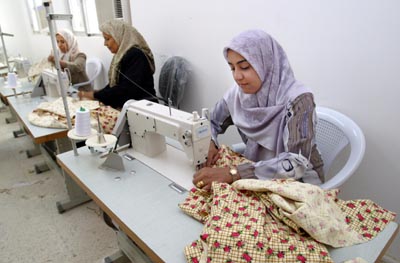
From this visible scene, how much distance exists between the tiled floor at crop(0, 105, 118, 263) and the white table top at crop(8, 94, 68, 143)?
2.31 ft

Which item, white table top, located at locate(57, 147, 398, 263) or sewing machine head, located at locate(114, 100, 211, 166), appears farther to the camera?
sewing machine head, located at locate(114, 100, 211, 166)

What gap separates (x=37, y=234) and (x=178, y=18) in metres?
1.98

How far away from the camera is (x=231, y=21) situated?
80.3 inches

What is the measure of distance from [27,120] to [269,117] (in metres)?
1.69

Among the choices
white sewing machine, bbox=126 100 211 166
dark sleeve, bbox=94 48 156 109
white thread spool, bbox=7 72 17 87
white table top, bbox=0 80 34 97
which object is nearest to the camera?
white sewing machine, bbox=126 100 211 166

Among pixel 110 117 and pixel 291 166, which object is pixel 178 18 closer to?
pixel 110 117

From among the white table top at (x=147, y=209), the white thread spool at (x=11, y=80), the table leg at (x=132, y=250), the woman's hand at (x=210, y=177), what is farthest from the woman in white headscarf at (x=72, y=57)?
the woman's hand at (x=210, y=177)

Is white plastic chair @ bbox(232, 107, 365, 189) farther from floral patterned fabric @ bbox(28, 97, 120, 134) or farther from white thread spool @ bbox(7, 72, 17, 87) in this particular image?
white thread spool @ bbox(7, 72, 17, 87)

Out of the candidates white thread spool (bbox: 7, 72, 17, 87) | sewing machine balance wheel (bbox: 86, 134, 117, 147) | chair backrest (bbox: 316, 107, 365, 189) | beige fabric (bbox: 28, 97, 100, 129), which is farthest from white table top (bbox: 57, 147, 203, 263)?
white thread spool (bbox: 7, 72, 17, 87)

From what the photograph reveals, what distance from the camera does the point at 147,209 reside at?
3.49 feet

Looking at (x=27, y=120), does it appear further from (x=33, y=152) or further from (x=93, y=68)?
(x=93, y=68)

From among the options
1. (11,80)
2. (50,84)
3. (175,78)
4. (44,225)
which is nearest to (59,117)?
(50,84)

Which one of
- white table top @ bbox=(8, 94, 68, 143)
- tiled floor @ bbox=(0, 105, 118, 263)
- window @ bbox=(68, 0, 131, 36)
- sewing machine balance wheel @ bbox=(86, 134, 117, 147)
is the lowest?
tiled floor @ bbox=(0, 105, 118, 263)

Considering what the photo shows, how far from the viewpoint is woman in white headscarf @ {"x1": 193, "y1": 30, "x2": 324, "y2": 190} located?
Answer: 1.16m
